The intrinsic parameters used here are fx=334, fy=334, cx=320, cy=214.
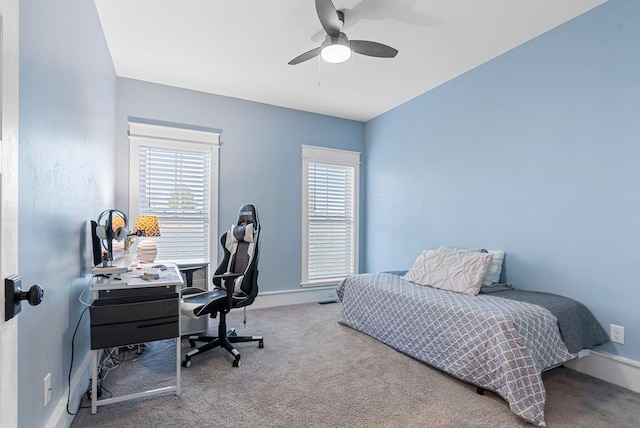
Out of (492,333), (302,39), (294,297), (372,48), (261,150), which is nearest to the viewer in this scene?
(492,333)

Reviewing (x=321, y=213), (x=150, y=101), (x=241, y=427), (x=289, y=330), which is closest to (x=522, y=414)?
(x=241, y=427)

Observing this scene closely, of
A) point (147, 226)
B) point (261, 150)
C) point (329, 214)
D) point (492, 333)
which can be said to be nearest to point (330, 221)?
point (329, 214)

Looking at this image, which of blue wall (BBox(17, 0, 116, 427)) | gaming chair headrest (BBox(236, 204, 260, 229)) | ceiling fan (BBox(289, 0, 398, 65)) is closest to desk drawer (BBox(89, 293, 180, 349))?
blue wall (BBox(17, 0, 116, 427))

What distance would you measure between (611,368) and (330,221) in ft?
10.9

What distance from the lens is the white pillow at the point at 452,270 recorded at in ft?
9.32

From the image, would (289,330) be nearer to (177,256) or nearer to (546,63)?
(177,256)

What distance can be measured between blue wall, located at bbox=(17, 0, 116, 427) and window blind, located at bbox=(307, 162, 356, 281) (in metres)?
2.76

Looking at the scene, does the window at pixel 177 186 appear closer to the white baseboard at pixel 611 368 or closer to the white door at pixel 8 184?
the white door at pixel 8 184

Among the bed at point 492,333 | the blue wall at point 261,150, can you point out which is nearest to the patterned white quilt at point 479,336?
the bed at point 492,333

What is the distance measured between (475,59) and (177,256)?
12.7ft

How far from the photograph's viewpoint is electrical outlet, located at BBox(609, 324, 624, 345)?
2.37 m

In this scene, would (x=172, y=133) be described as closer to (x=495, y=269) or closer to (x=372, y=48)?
(x=372, y=48)

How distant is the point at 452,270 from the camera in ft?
9.95

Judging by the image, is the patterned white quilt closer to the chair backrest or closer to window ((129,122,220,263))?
the chair backrest
